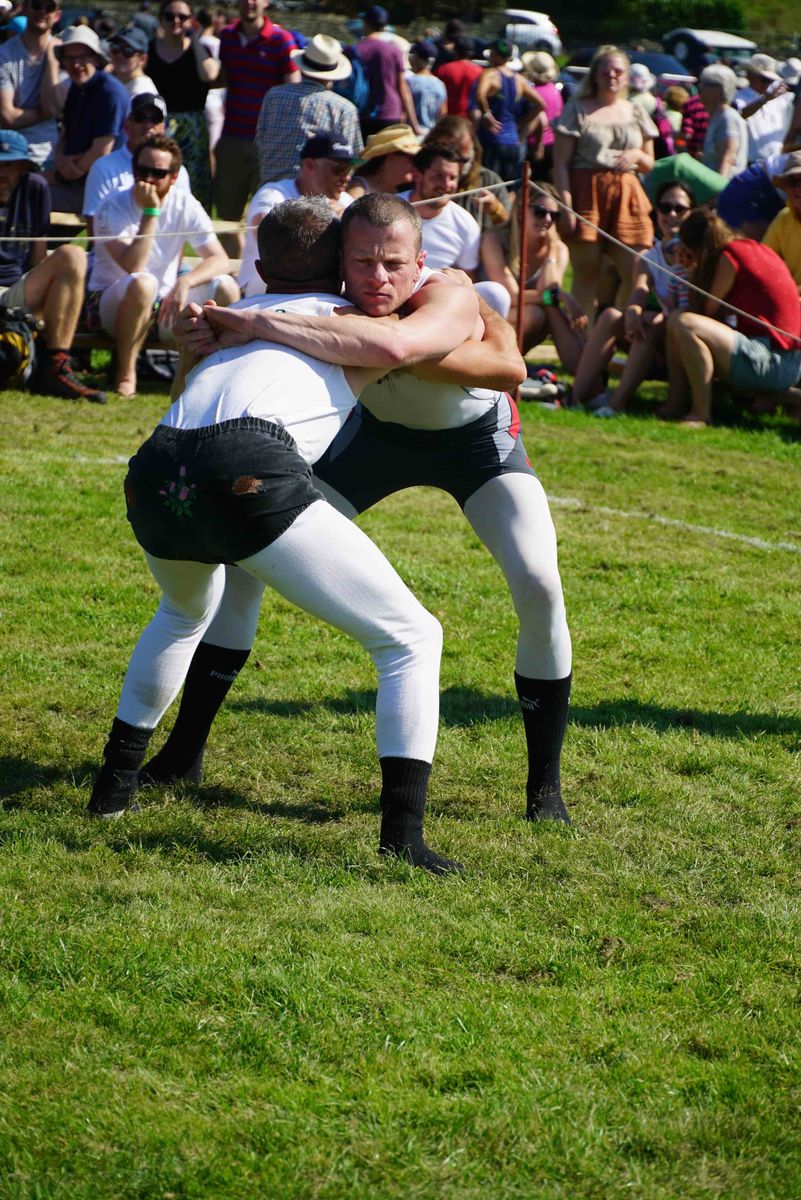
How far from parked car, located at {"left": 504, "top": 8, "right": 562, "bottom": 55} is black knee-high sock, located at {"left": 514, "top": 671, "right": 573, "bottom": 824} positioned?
2614 centimetres

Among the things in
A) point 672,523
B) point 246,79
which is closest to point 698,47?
point 246,79

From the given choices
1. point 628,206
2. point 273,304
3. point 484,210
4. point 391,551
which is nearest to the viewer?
point 273,304

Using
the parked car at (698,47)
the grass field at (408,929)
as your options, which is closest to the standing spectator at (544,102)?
the grass field at (408,929)

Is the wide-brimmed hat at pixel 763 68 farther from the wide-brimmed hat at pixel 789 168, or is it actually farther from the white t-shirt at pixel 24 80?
the white t-shirt at pixel 24 80

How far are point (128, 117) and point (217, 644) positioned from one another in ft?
24.4

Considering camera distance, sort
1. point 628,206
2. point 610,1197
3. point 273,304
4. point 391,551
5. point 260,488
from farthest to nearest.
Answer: point 628,206
point 391,551
point 273,304
point 260,488
point 610,1197

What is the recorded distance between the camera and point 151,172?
32.5 feet

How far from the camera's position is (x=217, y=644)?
15.1 ft

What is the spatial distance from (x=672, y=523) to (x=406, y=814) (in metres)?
4.70

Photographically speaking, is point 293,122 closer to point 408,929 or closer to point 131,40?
point 131,40

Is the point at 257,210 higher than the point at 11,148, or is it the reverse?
the point at 11,148

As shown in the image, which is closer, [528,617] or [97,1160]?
[97,1160]

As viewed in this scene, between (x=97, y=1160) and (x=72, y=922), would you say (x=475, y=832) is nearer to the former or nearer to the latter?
(x=72, y=922)

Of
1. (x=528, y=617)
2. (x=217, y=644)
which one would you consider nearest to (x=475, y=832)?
(x=528, y=617)
